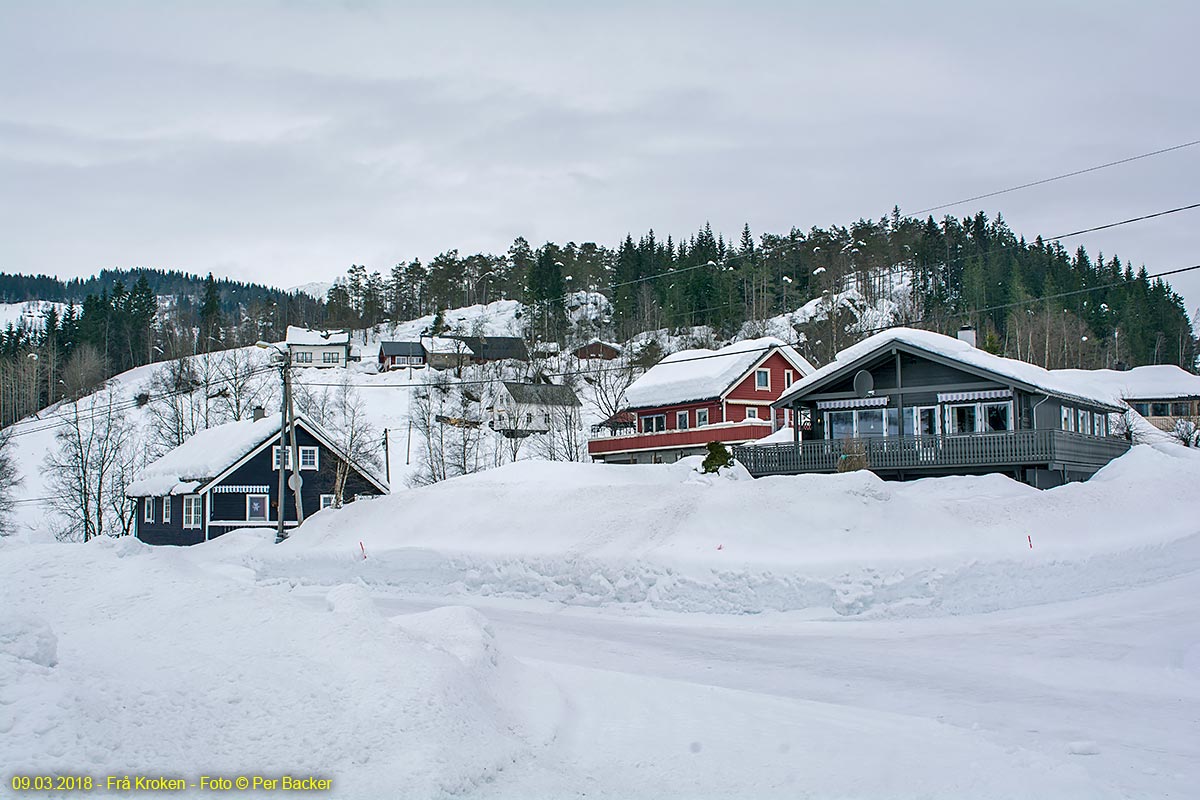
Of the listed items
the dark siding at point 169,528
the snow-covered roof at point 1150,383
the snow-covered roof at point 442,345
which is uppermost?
the snow-covered roof at point 442,345

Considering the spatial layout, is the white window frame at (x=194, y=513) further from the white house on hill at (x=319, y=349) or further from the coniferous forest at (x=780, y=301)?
the white house on hill at (x=319, y=349)

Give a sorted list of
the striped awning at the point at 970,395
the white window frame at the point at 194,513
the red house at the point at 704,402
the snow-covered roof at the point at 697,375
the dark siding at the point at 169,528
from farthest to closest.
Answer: the snow-covered roof at the point at 697,375, the red house at the point at 704,402, the dark siding at the point at 169,528, the white window frame at the point at 194,513, the striped awning at the point at 970,395

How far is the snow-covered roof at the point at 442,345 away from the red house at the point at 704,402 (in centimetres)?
6254

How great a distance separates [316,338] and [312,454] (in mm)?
82288

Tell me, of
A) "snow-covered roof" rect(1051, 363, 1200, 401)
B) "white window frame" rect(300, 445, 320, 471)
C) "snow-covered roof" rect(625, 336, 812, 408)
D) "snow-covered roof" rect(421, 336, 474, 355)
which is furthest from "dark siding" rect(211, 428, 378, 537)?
"snow-covered roof" rect(421, 336, 474, 355)

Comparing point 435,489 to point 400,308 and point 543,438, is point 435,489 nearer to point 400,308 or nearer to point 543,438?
point 543,438

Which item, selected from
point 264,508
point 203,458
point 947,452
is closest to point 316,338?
point 203,458

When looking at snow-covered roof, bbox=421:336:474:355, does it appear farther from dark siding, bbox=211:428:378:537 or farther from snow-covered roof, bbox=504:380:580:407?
dark siding, bbox=211:428:378:537

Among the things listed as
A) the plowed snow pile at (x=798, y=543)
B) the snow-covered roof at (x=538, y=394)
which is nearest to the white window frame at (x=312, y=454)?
the plowed snow pile at (x=798, y=543)

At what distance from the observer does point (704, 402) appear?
186 feet

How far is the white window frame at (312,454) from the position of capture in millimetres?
54656

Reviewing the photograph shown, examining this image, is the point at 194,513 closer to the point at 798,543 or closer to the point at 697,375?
the point at 697,375

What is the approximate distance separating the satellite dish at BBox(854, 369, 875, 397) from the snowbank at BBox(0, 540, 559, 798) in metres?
29.4

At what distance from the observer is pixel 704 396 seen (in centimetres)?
5619
